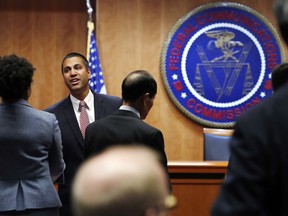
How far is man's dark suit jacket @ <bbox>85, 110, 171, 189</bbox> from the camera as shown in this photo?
8.94ft

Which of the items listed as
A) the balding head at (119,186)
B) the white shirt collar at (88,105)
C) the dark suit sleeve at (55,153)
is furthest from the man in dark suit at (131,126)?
the balding head at (119,186)

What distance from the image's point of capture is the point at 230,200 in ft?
4.26

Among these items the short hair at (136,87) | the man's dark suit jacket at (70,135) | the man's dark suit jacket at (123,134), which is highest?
the short hair at (136,87)

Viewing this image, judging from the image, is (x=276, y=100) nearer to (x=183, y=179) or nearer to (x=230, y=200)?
(x=230, y=200)

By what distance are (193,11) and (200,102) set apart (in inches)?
38.7

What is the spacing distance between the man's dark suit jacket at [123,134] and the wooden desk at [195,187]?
1.27 meters

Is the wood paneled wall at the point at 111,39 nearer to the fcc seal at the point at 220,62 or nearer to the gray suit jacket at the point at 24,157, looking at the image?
the fcc seal at the point at 220,62

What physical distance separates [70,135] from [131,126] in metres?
0.98

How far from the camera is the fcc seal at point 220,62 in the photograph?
19.6 ft

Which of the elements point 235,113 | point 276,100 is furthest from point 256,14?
point 276,100

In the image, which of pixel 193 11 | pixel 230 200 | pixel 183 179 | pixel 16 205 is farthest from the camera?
pixel 193 11

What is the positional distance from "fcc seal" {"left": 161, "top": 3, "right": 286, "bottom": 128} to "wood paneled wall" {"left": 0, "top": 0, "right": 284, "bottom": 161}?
124 mm

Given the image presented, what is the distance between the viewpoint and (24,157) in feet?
9.07

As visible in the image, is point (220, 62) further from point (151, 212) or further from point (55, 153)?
point (151, 212)
